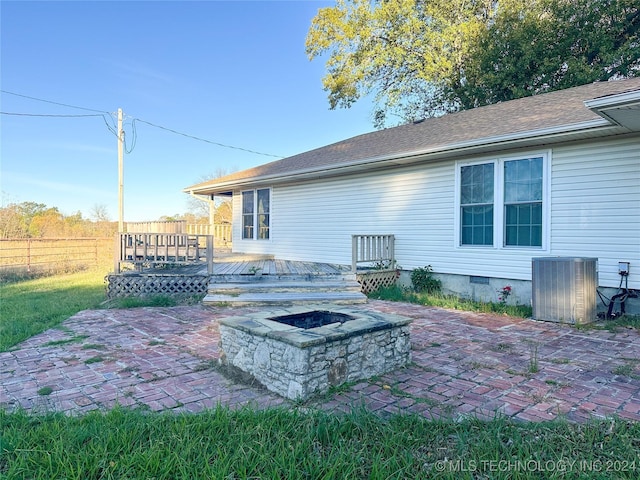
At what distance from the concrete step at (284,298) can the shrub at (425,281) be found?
156 cm

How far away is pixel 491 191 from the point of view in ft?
24.0

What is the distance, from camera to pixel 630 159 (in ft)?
19.2

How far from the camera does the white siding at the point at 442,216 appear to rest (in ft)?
19.5

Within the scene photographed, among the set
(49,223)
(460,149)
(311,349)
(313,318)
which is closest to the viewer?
(311,349)

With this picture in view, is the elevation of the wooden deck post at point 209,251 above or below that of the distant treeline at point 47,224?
below

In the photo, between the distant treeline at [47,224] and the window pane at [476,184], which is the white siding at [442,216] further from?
the distant treeline at [47,224]

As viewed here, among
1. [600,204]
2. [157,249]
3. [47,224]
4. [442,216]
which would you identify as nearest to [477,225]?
[442,216]

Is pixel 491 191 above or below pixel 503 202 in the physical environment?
above

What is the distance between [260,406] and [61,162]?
820 inches

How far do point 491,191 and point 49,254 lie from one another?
1344cm

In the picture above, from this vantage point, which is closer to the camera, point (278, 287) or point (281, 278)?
point (278, 287)

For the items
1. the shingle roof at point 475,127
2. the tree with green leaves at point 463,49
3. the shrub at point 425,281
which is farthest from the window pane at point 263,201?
the tree with green leaves at point 463,49

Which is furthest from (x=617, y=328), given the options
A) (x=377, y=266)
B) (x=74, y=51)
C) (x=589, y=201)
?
(x=74, y=51)

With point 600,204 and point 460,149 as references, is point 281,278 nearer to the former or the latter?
point 460,149
